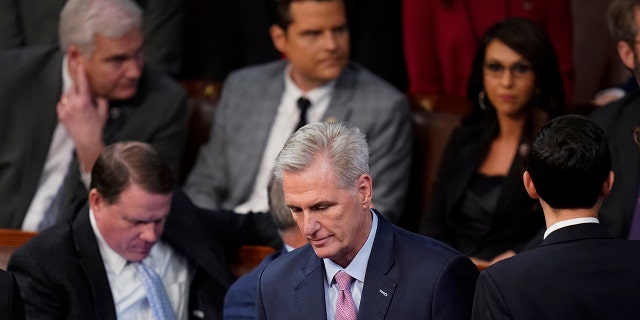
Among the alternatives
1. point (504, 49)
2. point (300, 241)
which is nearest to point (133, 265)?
point (300, 241)

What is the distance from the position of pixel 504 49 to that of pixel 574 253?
1.94 metres

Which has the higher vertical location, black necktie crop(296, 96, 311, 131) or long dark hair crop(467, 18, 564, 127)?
long dark hair crop(467, 18, 564, 127)

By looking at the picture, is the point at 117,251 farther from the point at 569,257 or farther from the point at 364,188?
the point at 569,257

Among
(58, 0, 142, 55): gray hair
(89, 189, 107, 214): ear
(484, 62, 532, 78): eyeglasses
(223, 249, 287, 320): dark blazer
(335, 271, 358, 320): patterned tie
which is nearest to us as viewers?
(335, 271, 358, 320): patterned tie

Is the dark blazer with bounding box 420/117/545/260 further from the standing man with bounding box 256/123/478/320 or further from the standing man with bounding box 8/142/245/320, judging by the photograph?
the standing man with bounding box 256/123/478/320

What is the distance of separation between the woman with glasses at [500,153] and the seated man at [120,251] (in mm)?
983

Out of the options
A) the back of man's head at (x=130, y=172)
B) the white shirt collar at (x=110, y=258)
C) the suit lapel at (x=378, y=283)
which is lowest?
the white shirt collar at (x=110, y=258)

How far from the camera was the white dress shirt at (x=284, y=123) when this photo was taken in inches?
207

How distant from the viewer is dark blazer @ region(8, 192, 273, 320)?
403 centimetres

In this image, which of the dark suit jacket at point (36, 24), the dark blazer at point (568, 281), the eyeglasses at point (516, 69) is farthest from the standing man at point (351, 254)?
the dark suit jacket at point (36, 24)

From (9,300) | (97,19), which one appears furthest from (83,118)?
(9,300)

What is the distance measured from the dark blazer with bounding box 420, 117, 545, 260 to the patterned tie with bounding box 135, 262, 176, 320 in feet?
3.66

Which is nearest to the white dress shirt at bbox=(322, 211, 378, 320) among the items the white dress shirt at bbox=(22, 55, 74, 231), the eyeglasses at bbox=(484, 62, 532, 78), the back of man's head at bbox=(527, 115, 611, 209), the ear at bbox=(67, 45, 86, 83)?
the back of man's head at bbox=(527, 115, 611, 209)

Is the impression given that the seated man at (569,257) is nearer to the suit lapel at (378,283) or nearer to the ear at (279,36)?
the suit lapel at (378,283)
